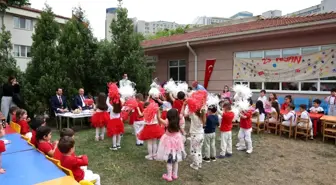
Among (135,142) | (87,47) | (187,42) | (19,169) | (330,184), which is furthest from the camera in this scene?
(187,42)

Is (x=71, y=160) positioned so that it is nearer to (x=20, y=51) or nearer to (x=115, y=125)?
(x=115, y=125)

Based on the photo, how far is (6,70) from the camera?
31.0 ft

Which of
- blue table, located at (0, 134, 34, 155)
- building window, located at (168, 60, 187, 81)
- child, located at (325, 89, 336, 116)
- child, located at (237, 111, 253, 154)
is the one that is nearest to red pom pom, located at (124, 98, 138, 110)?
blue table, located at (0, 134, 34, 155)

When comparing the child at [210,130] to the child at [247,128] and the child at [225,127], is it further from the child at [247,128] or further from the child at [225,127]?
the child at [247,128]

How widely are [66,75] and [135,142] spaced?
14.8 ft

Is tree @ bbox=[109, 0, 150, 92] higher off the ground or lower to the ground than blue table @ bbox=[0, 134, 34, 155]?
higher

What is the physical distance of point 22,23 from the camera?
74.2 feet

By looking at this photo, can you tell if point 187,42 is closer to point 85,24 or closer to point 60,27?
point 85,24

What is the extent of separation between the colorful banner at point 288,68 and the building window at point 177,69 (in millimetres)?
3358

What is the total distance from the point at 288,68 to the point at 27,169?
375 inches

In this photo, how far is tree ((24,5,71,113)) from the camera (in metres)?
8.77

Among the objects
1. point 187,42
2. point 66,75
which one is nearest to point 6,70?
point 66,75

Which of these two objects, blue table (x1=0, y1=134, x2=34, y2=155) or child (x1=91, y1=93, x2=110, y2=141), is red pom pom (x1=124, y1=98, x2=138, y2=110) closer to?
child (x1=91, y1=93, x2=110, y2=141)

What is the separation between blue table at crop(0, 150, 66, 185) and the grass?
55.8 inches
